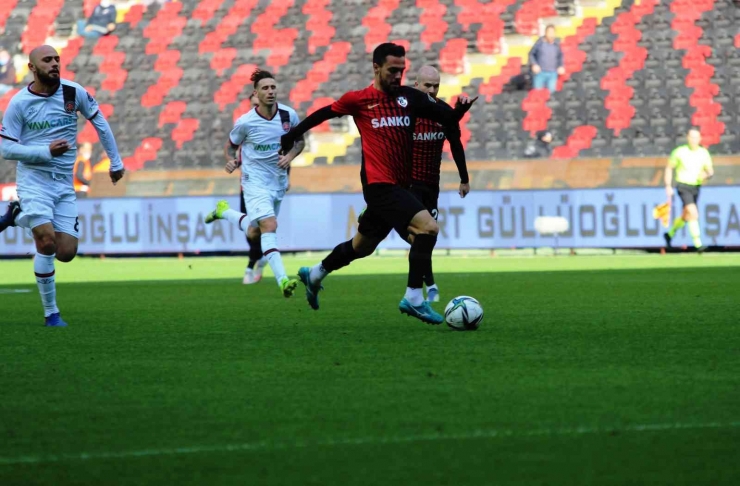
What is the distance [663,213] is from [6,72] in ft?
56.2

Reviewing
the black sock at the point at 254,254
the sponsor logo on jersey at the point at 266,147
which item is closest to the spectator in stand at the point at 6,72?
the black sock at the point at 254,254

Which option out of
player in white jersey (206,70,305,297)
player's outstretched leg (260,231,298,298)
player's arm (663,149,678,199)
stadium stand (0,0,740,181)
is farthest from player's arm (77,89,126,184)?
stadium stand (0,0,740,181)

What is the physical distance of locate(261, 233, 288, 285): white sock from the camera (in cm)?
1124

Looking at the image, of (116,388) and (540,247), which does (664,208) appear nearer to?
(540,247)

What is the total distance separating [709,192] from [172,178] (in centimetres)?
981

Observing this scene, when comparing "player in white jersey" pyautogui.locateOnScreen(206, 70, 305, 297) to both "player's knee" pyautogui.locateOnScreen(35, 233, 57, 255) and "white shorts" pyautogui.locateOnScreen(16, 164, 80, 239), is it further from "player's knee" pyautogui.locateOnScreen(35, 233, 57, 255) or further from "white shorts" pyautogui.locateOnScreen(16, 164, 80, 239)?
"player's knee" pyautogui.locateOnScreen(35, 233, 57, 255)

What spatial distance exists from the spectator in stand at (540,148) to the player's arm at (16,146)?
16.4 metres

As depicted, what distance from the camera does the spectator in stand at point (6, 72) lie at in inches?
1264

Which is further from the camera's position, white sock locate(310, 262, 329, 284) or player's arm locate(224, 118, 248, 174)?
player's arm locate(224, 118, 248, 174)

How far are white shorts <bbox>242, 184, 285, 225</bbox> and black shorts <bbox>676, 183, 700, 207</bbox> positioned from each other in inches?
366

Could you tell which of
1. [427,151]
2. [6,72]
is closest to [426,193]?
[427,151]

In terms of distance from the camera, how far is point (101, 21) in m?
32.2

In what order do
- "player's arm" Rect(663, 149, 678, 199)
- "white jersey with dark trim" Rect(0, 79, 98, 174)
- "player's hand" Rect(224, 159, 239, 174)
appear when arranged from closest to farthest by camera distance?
"white jersey with dark trim" Rect(0, 79, 98, 174) < "player's hand" Rect(224, 159, 239, 174) < "player's arm" Rect(663, 149, 678, 199)

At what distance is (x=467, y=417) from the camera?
518 cm
